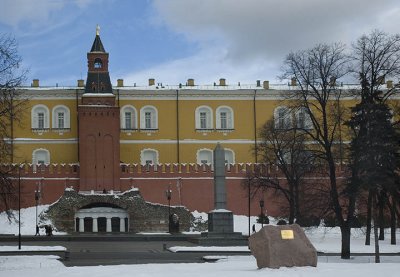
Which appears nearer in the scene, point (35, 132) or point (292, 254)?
point (292, 254)

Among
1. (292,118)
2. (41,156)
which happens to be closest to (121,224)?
(41,156)

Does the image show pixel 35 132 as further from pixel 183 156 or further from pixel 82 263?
pixel 82 263

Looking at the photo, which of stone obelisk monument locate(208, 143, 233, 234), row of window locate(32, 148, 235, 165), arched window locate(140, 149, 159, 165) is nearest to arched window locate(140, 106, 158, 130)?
arched window locate(140, 149, 159, 165)

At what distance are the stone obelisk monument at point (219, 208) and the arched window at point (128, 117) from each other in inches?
999

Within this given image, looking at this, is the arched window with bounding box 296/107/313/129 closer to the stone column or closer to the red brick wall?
the stone column

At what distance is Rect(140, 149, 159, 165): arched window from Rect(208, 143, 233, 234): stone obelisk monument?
2411 centimetres

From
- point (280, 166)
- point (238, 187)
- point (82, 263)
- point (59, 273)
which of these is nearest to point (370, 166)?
point (82, 263)

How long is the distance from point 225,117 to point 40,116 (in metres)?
15.0

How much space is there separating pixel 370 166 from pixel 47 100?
39394 millimetres

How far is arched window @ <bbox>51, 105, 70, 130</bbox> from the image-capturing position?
206 ft

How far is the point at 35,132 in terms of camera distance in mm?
62250

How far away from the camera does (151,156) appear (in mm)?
62656

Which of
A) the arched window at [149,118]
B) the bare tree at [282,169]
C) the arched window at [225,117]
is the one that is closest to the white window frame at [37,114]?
the arched window at [149,118]

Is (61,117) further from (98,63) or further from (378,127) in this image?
(378,127)
